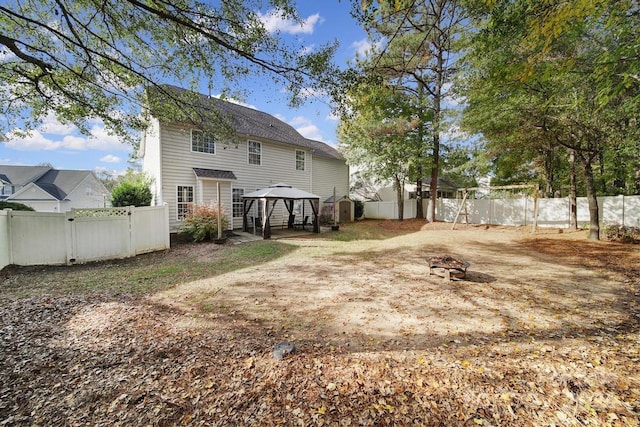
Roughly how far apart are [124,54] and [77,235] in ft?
15.3

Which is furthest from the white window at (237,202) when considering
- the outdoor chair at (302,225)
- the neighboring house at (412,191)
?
the neighboring house at (412,191)

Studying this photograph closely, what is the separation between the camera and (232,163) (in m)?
13.0

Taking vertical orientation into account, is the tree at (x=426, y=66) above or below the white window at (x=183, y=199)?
above

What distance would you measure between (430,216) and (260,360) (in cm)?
1550

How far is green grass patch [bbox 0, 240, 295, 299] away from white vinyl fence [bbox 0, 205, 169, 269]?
29 centimetres

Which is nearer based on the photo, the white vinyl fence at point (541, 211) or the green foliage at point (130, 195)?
the green foliage at point (130, 195)

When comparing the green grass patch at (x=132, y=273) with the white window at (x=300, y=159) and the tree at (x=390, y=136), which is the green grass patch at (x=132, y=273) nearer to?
the white window at (x=300, y=159)

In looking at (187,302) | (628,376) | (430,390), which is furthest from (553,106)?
(187,302)

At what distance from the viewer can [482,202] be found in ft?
50.9

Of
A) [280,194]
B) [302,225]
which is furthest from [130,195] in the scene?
[302,225]

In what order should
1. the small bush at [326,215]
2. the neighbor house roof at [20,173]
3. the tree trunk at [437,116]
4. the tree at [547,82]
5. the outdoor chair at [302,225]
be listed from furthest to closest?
the neighbor house roof at [20,173] < the small bush at [326,215] < the outdoor chair at [302,225] < the tree trunk at [437,116] < the tree at [547,82]

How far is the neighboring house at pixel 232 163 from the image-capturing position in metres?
10.9

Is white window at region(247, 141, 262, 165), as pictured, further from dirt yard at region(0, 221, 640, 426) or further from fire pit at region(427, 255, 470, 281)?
fire pit at region(427, 255, 470, 281)

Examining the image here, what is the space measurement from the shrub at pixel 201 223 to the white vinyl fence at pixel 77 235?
140 cm
